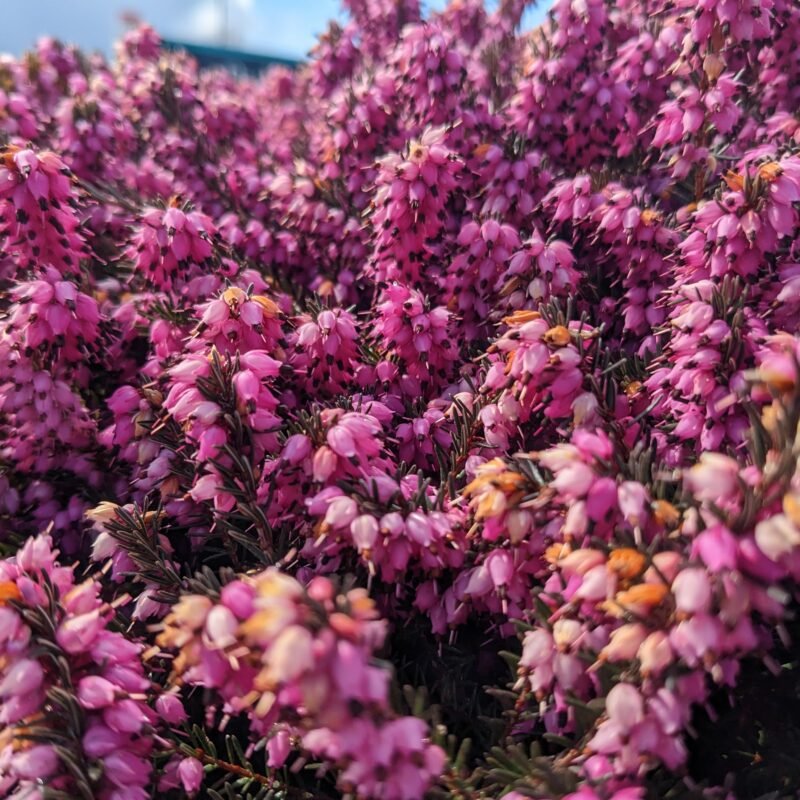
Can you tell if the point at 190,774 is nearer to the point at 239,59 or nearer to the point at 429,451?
the point at 429,451

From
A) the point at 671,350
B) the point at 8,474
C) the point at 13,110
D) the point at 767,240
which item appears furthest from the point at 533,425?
the point at 13,110

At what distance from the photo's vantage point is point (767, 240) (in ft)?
6.59

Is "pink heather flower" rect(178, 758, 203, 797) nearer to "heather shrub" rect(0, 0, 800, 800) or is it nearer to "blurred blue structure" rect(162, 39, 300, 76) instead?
"heather shrub" rect(0, 0, 800, 800)

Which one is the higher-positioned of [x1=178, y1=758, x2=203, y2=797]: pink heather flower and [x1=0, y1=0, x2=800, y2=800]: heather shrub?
[x1=0, y1=0, x2=800, y2=800]: heather shrub

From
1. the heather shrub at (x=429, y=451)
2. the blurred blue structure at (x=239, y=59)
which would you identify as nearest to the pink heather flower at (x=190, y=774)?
the heather shrub at (x=429, y=451)

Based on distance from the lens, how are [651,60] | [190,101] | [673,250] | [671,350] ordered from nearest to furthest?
[671,350] < [673,250] < [651,60] < [190,101]

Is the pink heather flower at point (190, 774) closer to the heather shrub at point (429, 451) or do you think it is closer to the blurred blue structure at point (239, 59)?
the heather shrub at point (429, 451)

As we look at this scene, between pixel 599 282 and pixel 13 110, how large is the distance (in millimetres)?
3337

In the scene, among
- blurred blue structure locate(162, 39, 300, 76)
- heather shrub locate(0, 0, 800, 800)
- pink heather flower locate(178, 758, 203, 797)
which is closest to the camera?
heather shrub locate(0, 0, 800, 800)

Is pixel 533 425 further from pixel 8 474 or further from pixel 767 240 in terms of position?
pixel 8 474

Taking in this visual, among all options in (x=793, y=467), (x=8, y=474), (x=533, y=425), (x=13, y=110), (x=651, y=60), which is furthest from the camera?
(x=13, y=110)

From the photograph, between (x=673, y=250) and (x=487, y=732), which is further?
(x=673, y=250)

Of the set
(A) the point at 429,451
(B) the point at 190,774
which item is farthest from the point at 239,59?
(B) the point at 190,774

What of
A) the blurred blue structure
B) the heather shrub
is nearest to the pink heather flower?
the heather shrub
